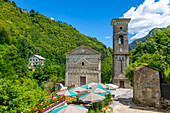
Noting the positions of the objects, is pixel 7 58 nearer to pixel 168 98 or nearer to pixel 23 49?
pixel 23 49

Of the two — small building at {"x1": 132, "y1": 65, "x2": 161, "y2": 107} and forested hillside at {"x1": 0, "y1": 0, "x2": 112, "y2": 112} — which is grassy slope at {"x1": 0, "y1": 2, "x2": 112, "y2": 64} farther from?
small building at {"x1": 132, "y1": 65, "x2": 161, "y2": 107}

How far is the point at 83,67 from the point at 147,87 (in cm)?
1301

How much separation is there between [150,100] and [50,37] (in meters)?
86.7

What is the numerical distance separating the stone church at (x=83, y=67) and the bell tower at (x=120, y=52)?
11.0 feet

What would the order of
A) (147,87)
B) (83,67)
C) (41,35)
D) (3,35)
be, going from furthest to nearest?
(41,35) → (3,35) → (83,67) → (147,87)

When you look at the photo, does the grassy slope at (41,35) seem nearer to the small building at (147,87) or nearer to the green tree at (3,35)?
the green tree at (3,35)

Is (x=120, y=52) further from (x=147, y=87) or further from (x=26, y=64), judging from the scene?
(x=26, y=64)

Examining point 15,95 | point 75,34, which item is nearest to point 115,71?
point 15,95

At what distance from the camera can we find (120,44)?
23.5 m

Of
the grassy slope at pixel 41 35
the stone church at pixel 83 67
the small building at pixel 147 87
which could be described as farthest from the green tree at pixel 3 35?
the small building at pixel 147 87

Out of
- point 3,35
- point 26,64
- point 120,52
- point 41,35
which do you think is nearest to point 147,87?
point 120,52

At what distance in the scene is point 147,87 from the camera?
11781mm

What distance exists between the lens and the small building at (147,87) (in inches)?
451

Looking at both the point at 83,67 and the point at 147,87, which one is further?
the point at 83,67
